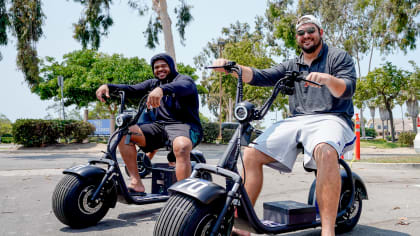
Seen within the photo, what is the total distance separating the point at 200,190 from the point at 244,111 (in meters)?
0.58

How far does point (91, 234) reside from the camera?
3062 mm

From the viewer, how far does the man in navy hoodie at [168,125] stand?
3.72m

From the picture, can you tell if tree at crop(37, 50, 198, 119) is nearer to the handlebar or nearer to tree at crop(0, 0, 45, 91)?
tree at crop(0, 0, 45, 91)

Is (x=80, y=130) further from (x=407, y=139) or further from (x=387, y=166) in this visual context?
(x=407, y=139)

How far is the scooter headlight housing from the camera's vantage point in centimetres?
233

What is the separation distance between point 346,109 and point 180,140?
5.22ft

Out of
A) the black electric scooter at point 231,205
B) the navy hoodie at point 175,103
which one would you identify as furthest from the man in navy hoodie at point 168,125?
the black electric scooter at point 231,205

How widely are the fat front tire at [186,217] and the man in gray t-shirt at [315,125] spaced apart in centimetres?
55

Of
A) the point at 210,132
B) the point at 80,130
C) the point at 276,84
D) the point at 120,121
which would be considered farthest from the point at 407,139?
the point at 276,84

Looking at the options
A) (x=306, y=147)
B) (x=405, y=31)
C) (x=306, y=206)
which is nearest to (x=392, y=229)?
(x=306, y=206)

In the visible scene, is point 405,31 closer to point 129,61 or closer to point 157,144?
point 129,61

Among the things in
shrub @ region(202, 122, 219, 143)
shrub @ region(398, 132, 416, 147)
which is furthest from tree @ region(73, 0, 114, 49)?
shrub @ region(398, 132, 416, 147)

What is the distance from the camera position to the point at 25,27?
16312 mm

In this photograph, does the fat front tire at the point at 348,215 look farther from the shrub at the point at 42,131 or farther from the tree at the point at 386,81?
the tree at the point at 386,81
